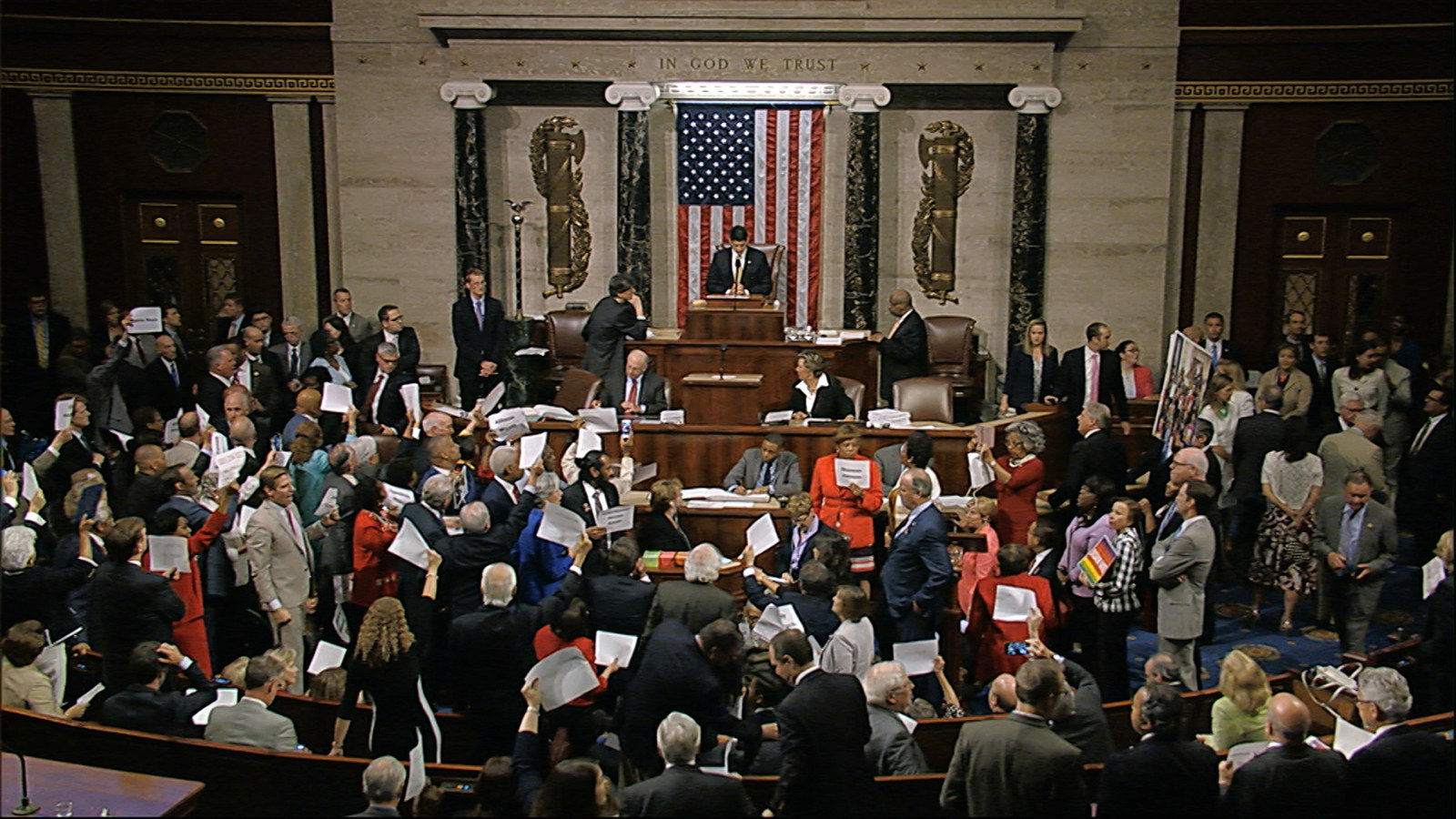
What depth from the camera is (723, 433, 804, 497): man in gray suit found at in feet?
28.7

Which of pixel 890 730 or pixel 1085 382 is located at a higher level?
Result: pixel 1085 382

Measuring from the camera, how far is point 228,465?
7.91 meters

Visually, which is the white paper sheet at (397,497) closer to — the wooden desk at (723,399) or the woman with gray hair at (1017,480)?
the wooden desk at (723,399)

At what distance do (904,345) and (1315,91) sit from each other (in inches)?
229

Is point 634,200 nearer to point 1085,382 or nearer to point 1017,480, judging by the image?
point 1085,382

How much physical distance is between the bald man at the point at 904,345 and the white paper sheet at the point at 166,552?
264 inches

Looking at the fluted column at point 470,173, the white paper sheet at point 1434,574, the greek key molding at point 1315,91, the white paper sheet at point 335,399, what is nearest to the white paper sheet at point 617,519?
the white paper sheet at point 335,399

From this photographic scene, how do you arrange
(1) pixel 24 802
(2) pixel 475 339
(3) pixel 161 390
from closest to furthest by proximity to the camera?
(1) pixel 24 802, (3) pixel 161 390, (2) pixel 475 339

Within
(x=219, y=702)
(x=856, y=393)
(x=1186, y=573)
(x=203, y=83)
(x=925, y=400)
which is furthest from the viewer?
(x=203, y=83)

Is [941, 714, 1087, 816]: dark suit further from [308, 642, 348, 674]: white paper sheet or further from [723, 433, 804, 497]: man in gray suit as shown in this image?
[723, 433, 804, 497]: man in gray suit

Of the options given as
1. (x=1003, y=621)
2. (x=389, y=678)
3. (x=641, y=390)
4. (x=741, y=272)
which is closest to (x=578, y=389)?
(x=641, y=390)

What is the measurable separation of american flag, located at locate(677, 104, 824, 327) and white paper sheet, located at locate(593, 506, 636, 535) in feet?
23.8

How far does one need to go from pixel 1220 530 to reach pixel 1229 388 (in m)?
1.24

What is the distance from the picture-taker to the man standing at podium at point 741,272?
13188 mm
